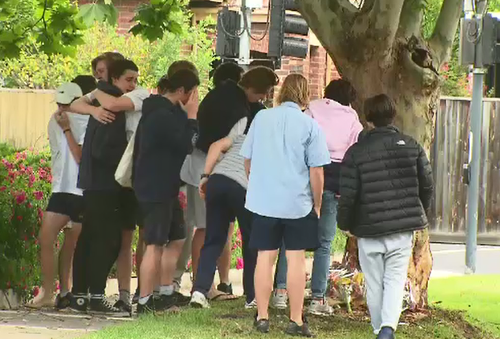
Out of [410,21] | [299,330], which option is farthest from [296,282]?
[410,21]

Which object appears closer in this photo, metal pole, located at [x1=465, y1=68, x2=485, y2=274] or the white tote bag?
the white tote bag

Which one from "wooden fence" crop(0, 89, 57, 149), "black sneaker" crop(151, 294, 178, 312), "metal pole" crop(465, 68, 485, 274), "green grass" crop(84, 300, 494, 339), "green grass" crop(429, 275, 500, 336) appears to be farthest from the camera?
"wooden fence" crop(0, 89, 57, 149)

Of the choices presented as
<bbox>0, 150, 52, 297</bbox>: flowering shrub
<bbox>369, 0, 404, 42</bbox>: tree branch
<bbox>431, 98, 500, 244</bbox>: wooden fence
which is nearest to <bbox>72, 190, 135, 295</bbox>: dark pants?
<bbox>0, 150, 52, 297</bbox>: flowering shrub

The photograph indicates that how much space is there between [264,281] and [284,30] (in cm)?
713

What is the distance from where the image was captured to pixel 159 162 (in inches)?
415

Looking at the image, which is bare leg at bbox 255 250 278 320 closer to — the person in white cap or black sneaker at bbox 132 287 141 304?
black sneaker at bbox 132 287 141 304

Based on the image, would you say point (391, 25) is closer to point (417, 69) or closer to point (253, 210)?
point (417, 69)

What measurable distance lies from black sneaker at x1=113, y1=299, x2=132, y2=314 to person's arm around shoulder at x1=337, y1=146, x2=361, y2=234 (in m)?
2.32

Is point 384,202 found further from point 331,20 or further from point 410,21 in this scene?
point 410,21

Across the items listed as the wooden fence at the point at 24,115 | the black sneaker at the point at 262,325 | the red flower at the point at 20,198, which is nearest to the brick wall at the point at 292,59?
the wooden fence at the point at 24,115

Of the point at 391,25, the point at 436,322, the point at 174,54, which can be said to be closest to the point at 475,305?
the point at 436,322

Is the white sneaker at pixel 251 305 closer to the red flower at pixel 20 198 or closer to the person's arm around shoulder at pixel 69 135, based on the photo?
the person's arm around shoulder at pixel 69 135

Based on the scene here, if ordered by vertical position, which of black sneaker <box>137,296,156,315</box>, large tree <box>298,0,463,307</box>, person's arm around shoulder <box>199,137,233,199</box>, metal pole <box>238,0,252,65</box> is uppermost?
metal pole <box>238,0,252,65</box>

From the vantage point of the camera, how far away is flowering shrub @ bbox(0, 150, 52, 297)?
11.4 meters
